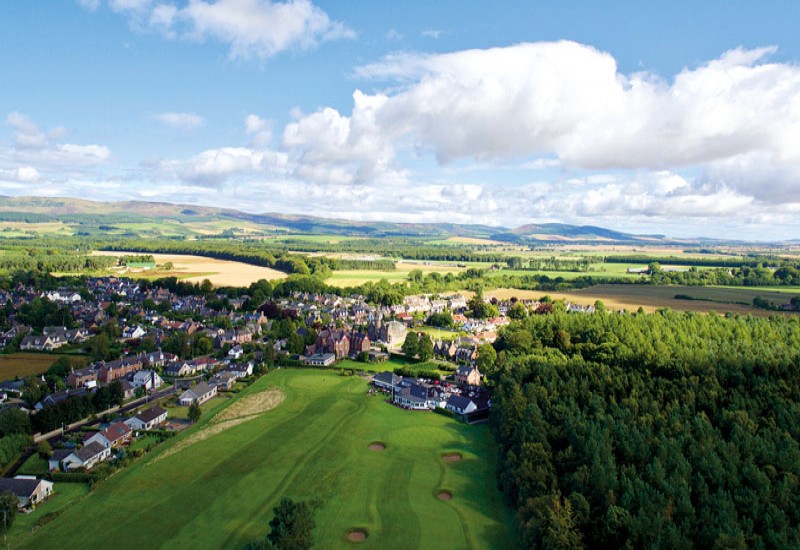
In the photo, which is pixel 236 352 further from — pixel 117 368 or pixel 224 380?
pixel 117 368

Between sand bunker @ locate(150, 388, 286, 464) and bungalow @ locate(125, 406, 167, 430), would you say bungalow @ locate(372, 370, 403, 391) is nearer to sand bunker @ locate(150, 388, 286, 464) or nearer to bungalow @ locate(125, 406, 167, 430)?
sand bunker @ locate(150, 388, 286, 464)

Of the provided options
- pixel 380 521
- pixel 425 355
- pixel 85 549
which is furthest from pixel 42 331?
pixel 380 521

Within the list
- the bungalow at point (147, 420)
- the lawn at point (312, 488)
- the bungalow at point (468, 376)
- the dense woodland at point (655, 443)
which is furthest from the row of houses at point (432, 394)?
the bungalow at point (147, 420)

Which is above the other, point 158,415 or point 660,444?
point 660,444

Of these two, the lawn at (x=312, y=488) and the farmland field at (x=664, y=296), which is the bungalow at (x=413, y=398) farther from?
the farmland field at (x=664, y=296)

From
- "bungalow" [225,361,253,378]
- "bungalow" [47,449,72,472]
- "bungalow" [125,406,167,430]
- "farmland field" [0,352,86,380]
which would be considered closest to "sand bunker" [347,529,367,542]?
"bungalow" [47,449,72,472]

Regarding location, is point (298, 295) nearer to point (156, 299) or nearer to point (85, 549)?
point (156, 299)
